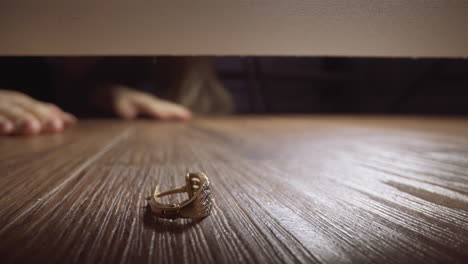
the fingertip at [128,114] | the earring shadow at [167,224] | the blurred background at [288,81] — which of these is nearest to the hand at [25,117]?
the fingertip at [128,114]

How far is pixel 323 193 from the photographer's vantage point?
32 cm

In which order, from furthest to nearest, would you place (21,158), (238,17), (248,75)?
1. (248,75)
2. (21,158)
3. (238,17)

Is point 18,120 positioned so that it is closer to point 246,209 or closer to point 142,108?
point 142,108

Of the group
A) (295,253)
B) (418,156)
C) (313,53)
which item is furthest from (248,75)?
(295,253)

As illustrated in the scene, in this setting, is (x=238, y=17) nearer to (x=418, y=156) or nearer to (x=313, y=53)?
(x=313, y=53)

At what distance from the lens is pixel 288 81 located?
110 inches

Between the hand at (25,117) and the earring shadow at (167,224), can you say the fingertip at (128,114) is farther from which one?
the earring shadow at (167,224)

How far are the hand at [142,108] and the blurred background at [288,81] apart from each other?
0.49ft

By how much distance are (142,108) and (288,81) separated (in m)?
1.63

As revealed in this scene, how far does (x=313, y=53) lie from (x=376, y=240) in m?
0.18

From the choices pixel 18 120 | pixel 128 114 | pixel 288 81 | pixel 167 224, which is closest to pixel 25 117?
pixel 18 120

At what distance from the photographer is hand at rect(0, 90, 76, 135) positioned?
31.6 inches

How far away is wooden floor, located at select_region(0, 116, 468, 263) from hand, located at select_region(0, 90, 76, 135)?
32cm

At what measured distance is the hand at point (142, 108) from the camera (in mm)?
1329
